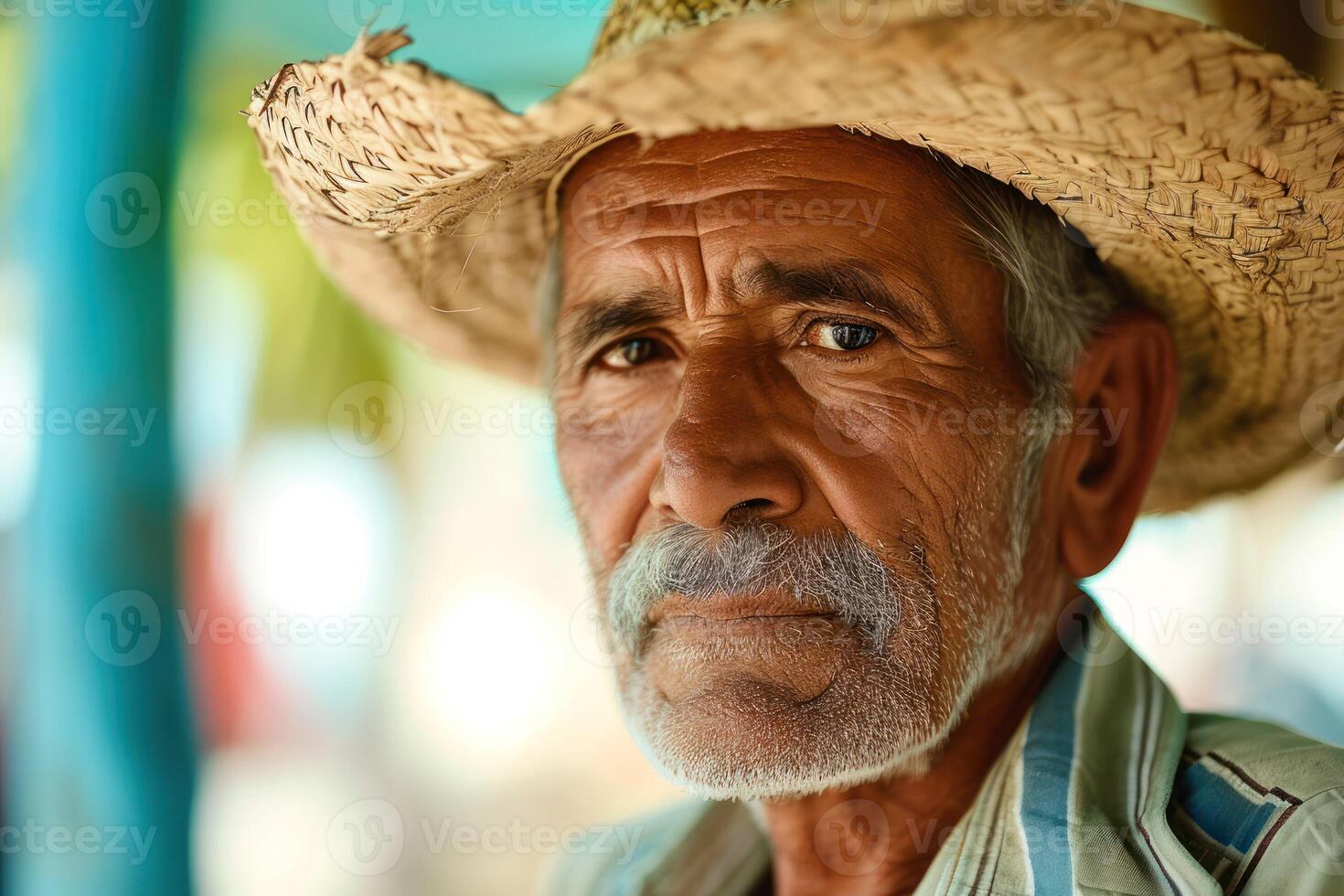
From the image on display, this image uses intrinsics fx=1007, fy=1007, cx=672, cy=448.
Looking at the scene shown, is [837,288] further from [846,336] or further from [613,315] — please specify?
[613,315]

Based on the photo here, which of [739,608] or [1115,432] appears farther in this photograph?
[1115,432]

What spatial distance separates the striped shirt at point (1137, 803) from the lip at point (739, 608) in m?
Answer: 0.35

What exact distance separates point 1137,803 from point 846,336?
0.70 metres

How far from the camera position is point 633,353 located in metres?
1.60

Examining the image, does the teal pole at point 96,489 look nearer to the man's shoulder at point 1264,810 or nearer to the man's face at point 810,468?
the man's face at point 810,468

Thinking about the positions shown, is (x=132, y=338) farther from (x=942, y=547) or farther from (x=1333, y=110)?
(x=1333, y=110)

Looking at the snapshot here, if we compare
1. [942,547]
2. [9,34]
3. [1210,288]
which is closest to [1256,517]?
[1210,288]

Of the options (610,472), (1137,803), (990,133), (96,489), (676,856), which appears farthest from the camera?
(96,489)

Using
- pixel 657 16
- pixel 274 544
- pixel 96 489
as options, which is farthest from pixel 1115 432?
pixel 274 544

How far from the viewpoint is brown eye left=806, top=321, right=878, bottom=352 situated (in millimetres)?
1409

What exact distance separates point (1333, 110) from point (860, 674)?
0.82m

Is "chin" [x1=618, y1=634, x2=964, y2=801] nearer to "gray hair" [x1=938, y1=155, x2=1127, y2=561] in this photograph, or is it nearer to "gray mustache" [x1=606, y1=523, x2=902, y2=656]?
"gray mustache" [x1=606, y1=523, x2=902, y2=656]

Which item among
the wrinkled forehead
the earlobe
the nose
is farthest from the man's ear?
the nose

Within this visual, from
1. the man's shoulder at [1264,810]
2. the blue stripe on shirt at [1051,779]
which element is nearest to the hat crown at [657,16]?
the blue stripe on shirt at [1051,779]
